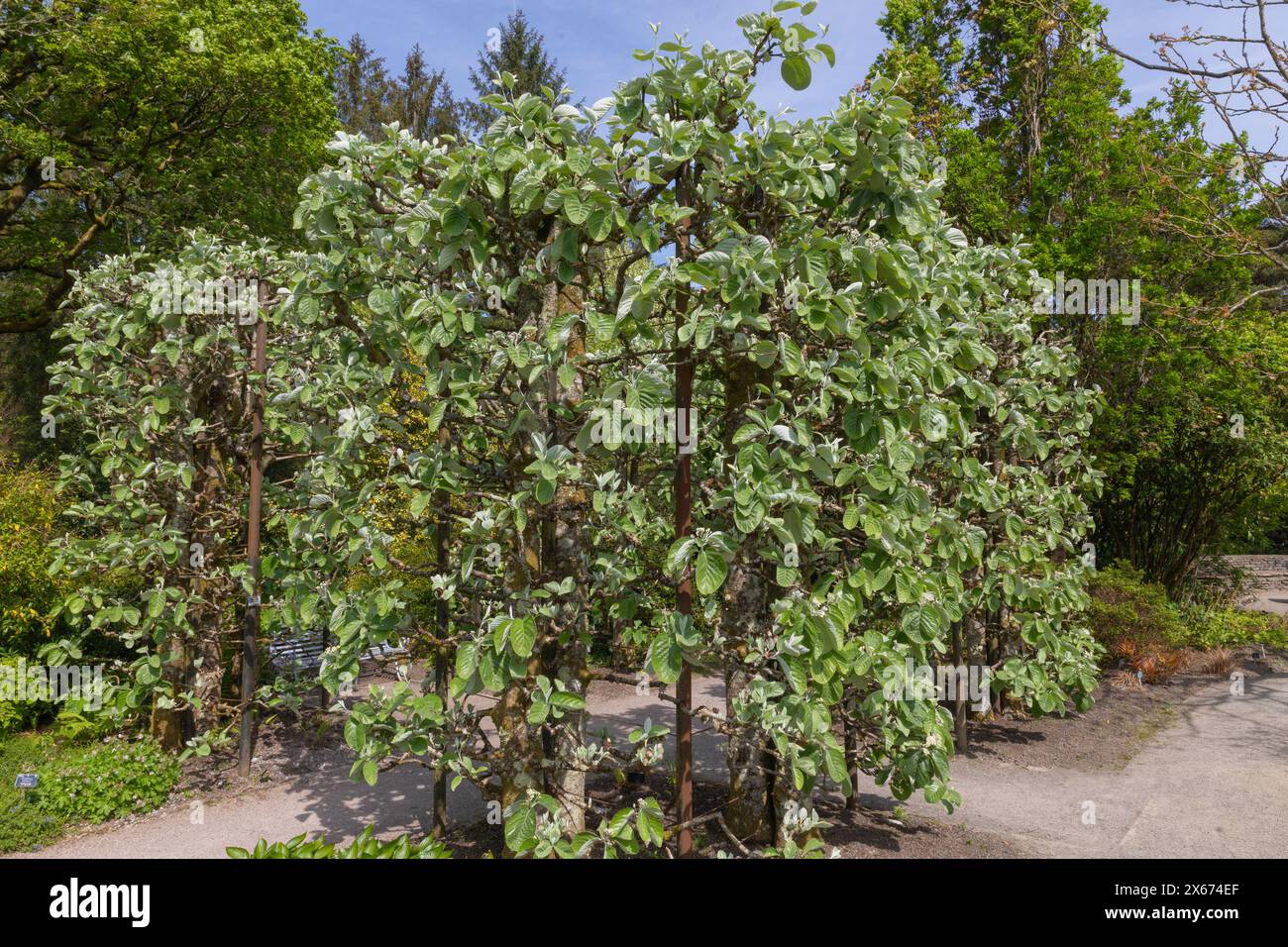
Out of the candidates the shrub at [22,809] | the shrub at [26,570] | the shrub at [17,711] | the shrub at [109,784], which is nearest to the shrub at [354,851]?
the shrub at [22,809]

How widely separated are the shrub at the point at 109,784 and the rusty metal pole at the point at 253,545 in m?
0.60

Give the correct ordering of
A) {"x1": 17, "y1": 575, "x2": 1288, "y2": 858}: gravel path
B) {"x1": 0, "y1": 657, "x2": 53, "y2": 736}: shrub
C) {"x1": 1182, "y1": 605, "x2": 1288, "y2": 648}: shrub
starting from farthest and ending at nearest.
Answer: {"x1": 1182, "y1": 605, "x2": 1288, "y2": 648}: shrub, {"x1": 0, "y1": 657, "x2": 53, "y2": 736}: shrub, {"x1": 17, "y1": 575, "x2": 1288, "y2": 858}: gravel path

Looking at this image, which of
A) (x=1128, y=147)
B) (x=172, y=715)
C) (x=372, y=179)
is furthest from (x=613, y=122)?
(x=1128, y=147)

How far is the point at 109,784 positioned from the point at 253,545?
7.06ft

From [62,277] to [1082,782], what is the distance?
18.4 meters

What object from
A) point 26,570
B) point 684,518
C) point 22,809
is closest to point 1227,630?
point 684,518

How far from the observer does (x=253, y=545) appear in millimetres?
7137

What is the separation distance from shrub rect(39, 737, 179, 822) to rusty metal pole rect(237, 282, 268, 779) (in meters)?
0.60

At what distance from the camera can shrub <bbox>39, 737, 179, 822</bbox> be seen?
6250 mm

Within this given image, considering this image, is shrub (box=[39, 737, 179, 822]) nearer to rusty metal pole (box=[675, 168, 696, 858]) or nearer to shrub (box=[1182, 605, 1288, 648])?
rusty metal pole (box=[675, 168, 696, 858])

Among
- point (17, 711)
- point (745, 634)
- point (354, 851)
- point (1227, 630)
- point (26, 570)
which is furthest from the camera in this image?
point (1227, 630)

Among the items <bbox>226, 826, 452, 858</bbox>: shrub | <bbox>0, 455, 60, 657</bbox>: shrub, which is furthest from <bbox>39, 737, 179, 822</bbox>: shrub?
<bbox>226, 826, 452, 858</bbox>: shrub

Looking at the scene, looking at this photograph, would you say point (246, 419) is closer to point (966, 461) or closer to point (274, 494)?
point (274, 494)

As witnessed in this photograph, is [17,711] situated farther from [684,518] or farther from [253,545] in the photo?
[684,518]
